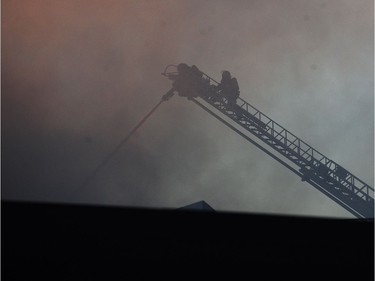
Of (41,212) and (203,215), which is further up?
(203,215)

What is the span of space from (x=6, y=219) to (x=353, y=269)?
2276 mm

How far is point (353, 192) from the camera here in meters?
13.0

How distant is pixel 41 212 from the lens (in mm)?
2736

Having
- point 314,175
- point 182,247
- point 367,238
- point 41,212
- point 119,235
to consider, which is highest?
point 314,175

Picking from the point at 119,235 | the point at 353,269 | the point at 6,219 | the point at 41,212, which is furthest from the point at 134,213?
the point at 353,269

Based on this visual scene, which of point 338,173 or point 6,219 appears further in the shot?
point 338,173

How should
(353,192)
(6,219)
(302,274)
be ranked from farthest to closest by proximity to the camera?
(353,192)
(302,274)
(6,219)

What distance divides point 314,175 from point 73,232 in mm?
11663

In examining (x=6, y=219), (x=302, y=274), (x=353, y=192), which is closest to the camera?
(x=6, y=219)

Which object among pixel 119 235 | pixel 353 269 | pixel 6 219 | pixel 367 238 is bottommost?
pixel 6 219

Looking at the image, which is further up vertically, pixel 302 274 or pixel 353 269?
pixel 353 269

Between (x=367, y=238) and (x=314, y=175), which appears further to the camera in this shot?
(x=314, y=175)

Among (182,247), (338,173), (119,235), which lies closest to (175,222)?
(182,247)

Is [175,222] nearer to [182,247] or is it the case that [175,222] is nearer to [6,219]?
[182,247]
